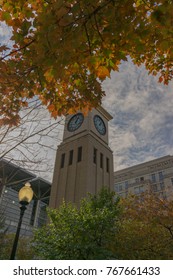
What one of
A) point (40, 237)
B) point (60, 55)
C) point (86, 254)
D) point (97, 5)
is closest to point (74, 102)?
point (60, 55)

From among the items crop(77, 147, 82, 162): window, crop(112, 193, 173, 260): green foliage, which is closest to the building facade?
crop(77, 147, 82, 162): window

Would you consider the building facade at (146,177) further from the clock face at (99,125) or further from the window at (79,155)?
the window at (79,155)

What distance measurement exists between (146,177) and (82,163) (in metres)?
36.7

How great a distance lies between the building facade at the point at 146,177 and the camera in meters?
58.6

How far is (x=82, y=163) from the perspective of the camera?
3112 centimetres

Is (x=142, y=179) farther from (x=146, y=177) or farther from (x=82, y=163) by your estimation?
(x=82, y=163)

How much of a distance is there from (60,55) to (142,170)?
64478mm

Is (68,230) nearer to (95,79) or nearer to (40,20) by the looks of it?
(95,79)

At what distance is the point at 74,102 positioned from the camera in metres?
5.61

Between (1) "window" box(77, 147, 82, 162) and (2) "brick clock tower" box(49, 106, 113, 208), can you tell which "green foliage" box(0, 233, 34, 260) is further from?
(1) "window" box(77, 147, 82, 162)

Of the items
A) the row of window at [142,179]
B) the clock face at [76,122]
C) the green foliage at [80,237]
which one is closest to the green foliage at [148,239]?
the green foliage at [80,237]

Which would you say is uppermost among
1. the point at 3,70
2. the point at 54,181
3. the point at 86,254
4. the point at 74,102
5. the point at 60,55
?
the point at 54,181

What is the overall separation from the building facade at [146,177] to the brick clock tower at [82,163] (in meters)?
26.9

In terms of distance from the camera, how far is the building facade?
5859 cm
